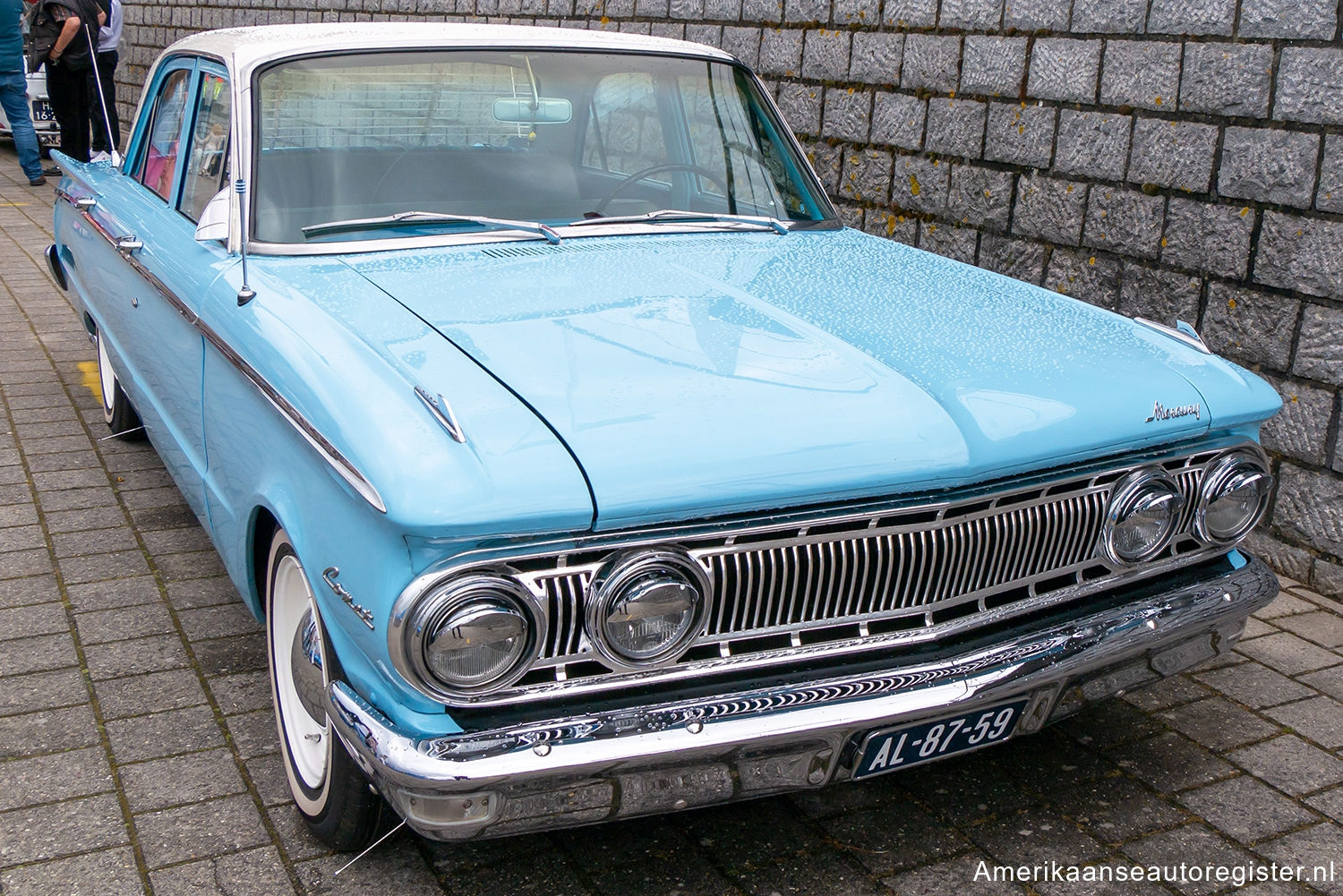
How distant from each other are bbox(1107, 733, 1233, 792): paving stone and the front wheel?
183cm

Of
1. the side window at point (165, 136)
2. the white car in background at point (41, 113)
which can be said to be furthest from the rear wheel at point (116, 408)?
the white car in background at point (41, 113)

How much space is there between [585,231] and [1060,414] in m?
1.44

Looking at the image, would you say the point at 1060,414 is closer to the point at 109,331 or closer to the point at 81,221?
the point at 109,331

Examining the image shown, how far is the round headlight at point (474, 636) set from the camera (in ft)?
6.58

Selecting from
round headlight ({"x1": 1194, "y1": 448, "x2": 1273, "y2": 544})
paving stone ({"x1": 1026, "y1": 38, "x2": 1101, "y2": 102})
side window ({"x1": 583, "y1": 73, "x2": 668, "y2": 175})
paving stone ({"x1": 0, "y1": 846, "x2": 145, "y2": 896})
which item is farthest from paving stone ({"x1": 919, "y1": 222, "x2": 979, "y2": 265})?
paving stone ({"x1": 0, "y1": 846, "x2": 145, "y2": 896})

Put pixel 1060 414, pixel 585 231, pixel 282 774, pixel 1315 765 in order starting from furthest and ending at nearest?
pixel 585 231 → pixel 1315 765 → pixel 282 774 → pixel 1060 414

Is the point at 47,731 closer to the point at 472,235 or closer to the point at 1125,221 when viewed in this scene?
the point at 472,235

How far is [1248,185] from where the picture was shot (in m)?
4.31

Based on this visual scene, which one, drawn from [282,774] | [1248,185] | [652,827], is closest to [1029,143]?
[1248,185]

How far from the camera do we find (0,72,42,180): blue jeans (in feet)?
37.1

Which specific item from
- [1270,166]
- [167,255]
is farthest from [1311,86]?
[167,255]

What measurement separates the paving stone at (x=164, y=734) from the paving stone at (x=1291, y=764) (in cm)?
258

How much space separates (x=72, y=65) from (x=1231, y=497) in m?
11.7

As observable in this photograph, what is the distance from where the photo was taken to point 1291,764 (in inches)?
123
